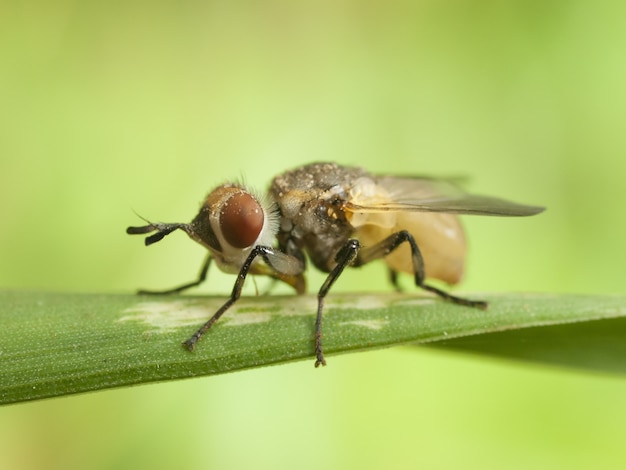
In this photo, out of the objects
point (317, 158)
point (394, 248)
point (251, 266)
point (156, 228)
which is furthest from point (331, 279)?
point (317, 158)

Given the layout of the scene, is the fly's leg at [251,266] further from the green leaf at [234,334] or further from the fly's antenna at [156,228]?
the fly's antenna at [156,228]

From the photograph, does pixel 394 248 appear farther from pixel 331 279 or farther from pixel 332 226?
pixel 331 279

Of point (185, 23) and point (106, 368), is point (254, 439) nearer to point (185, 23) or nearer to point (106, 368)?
point (106, 368)

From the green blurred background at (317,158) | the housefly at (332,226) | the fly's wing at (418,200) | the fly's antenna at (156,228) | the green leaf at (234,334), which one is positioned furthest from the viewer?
the green blurred background at (317,158)

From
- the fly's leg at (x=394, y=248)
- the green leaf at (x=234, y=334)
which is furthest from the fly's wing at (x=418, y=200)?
the green leaf at (x=234, y=334)

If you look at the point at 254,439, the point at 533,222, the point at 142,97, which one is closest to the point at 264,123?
the point at 142,97

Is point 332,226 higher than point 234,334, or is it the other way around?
point 332,226
